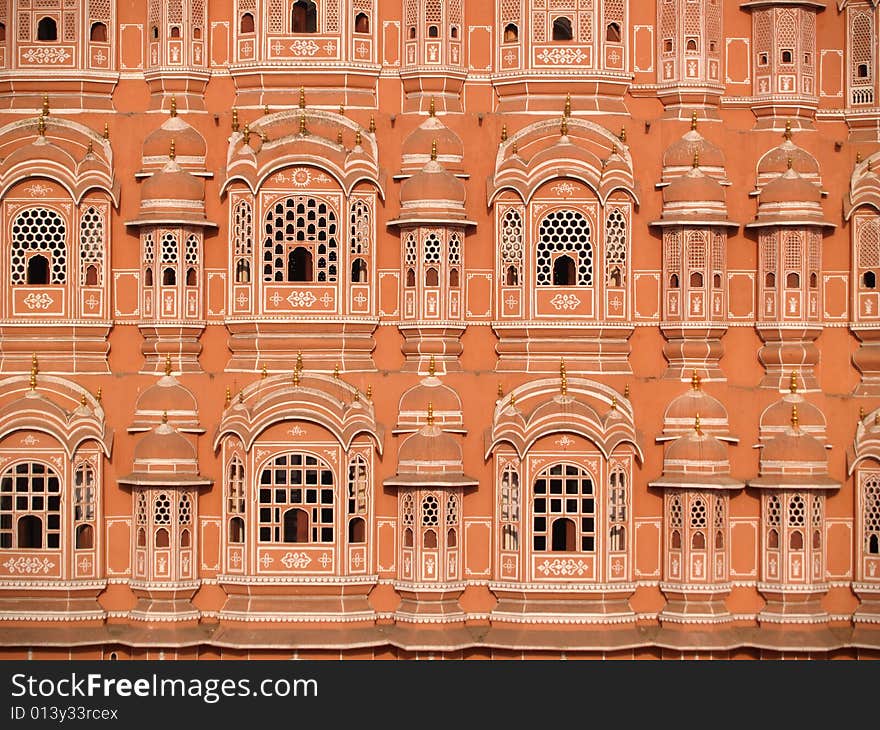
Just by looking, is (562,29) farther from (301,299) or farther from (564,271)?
(301,299)

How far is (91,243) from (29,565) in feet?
18.2

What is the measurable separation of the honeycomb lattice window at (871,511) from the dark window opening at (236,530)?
34.6 feet

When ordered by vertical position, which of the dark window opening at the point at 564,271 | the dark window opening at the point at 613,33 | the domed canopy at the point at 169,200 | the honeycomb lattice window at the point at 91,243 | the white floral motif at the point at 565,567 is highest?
the dark window opening at the point at 613,33

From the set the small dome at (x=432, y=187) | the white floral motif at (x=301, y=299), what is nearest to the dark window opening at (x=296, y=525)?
the white floral motif at (x=301, y=299)

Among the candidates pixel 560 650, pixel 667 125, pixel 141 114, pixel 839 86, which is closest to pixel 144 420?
pixel 141 114

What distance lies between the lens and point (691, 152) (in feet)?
118

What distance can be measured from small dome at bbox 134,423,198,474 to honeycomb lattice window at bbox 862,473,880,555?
37.5 ft

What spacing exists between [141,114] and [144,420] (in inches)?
209

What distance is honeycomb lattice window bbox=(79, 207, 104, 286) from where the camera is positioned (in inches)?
1410

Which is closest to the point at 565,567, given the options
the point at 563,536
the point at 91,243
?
the point at 563,536

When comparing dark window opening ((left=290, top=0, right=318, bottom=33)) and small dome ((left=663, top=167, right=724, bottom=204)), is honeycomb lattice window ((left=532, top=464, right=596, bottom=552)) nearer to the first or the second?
small dome ((left=663, top=167, right=724, bottom=204))

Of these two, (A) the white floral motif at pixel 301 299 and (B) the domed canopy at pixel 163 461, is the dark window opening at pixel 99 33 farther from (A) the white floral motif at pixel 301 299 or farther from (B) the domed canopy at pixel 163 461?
(B) the domed canopy at pixel 163 461

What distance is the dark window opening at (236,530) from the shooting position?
3541cm

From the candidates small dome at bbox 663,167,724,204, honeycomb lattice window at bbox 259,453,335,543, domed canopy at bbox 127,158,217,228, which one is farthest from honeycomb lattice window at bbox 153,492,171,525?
small dome at bbox 663,167,724,204
